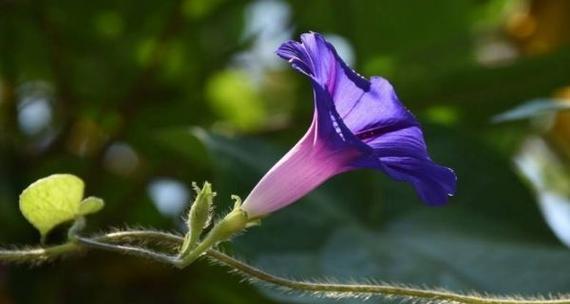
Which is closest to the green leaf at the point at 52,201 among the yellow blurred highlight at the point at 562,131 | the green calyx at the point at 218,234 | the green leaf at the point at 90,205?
the green leaf at the point at 90,205

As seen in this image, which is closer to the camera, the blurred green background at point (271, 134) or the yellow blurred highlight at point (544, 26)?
the blurred green background at point (271, 134)

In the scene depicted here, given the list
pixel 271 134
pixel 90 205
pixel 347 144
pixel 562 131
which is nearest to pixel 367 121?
pixel 347 144

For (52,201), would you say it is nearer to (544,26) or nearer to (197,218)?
(197,218)

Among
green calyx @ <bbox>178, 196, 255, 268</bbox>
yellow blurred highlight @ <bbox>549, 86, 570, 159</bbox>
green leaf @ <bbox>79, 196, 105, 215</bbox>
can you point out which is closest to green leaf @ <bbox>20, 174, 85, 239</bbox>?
green leaf @ <bbox>79, 196, 105, 215</bbox>

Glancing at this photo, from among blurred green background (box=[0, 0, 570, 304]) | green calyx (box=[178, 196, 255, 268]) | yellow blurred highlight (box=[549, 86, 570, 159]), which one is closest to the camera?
green calyx (box=[178, 196, 255, 268])

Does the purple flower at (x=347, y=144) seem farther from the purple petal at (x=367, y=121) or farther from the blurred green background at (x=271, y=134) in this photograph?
the blurred green background at (x=271, y=134)

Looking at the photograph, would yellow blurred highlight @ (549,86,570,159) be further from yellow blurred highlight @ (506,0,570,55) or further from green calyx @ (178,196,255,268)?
green calyx @ (178,196,255,268)
